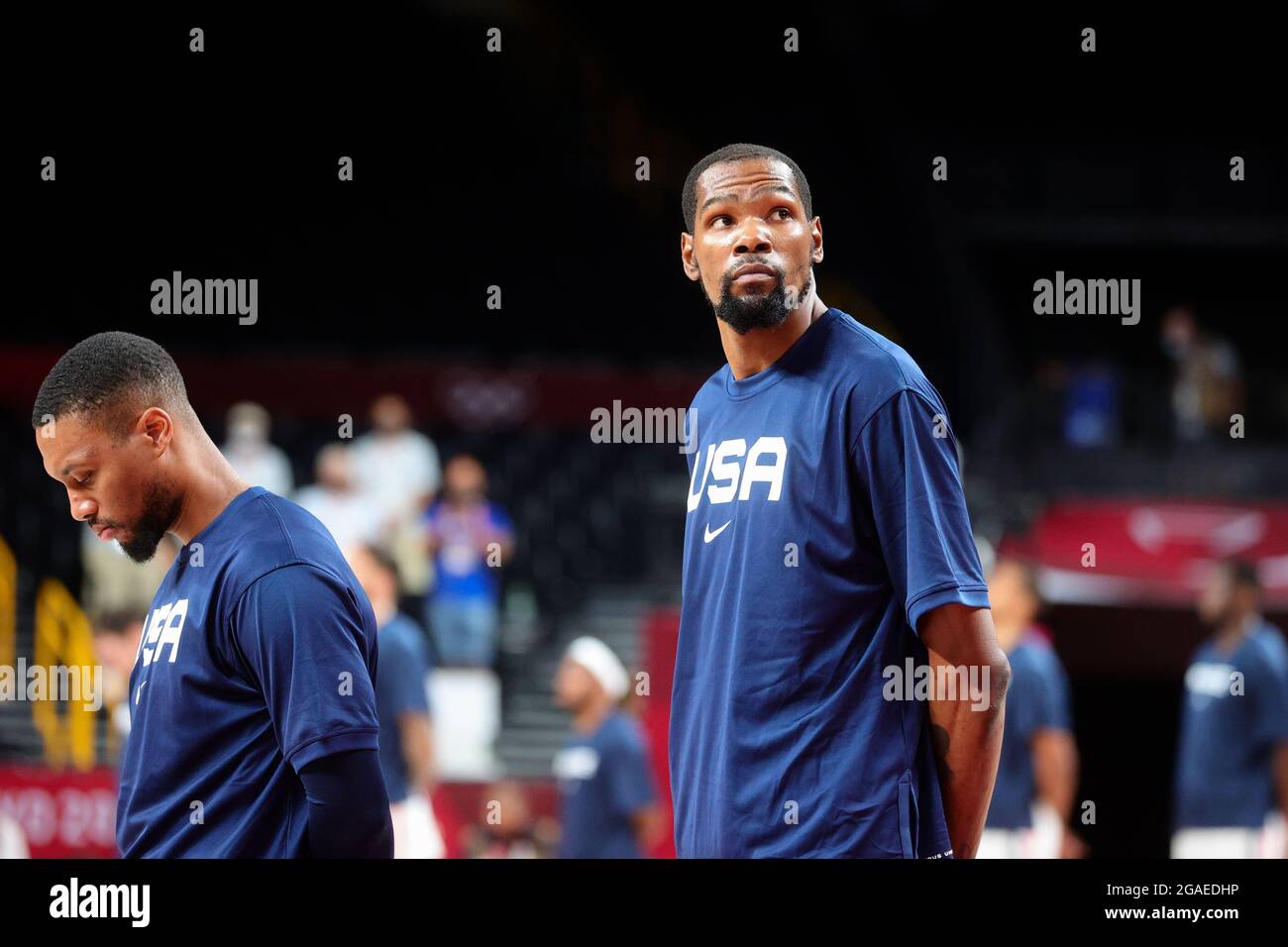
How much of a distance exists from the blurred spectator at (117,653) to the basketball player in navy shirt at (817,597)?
7.19 metres

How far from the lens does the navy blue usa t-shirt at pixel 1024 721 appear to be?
7.07m

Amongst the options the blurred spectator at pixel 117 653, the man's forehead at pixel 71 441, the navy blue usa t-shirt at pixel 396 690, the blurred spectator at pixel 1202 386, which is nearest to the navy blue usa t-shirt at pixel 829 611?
the man's forehead at pixel 71 441

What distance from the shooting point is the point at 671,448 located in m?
13.0

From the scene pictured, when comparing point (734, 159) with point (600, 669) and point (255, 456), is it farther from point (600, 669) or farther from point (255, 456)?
point (255, 456)

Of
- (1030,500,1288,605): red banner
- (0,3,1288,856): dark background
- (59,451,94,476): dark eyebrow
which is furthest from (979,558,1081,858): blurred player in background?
(0,3,1288,856): dark background

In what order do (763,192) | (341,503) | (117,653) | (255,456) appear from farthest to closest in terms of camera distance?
(255,456)
(341,503)
(117,653)
(763,192)

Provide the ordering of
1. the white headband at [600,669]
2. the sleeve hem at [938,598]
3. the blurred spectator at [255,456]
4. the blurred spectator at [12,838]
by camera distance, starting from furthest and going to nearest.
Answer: the blurred spectator at [255,456] < the blurred spectator at [12,838] < the white headband at [600,669] < the sleeve hem at [938,598]

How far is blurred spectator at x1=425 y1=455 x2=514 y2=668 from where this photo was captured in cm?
1071

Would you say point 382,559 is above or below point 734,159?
below

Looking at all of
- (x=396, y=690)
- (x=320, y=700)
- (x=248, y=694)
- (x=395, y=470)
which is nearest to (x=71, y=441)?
(x=248, y=694)

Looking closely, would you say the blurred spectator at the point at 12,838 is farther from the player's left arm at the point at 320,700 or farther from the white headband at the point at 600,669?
the player's left arm at the point at 320,700

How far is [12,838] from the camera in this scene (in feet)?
29.5

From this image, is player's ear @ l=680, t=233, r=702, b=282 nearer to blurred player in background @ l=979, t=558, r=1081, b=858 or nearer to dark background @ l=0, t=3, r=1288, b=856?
blurred player in background @ l=979, t=558, r=1081, b=858

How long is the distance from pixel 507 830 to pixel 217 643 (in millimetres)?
5704
